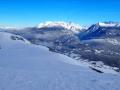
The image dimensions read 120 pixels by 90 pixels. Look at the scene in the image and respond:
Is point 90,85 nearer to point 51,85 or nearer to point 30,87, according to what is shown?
point 51,85

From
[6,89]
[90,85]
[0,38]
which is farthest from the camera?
[0,38]

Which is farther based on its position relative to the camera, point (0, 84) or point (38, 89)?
point (0, 84)

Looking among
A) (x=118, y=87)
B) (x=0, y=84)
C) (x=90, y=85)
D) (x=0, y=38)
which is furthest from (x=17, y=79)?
(x=0, y=38)

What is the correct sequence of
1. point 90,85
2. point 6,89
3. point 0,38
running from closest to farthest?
point 6,89, point 90,85, point 0,38

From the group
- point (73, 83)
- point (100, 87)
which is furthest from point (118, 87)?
point (73, 83)

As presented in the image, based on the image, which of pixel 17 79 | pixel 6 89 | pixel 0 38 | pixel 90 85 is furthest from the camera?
pixel 0 38

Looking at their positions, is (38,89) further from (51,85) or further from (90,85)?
(90,85)

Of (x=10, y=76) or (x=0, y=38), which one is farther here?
(x=0, y=38)

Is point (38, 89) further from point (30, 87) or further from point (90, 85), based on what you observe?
point (90, 85)
